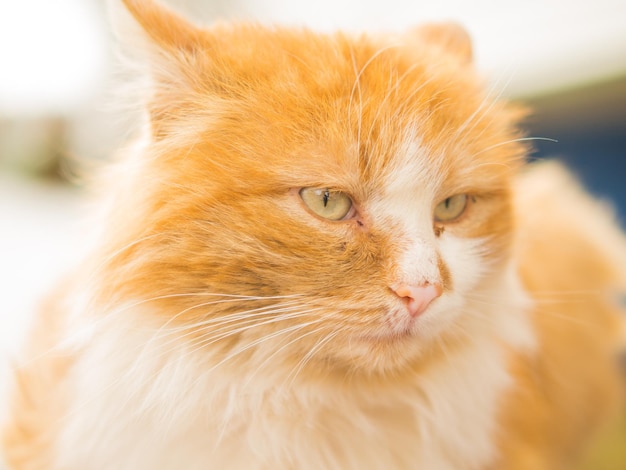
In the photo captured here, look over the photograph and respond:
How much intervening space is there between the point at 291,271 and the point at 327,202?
4.7 inches

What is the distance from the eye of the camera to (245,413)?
2.98ft

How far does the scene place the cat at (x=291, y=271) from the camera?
81 centimetres

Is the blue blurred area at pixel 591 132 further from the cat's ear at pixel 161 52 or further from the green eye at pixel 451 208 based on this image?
the cat's ear at pixel 161 52

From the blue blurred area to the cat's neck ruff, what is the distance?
1.42 metres

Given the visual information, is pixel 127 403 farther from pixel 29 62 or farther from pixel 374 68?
pixel 29 62

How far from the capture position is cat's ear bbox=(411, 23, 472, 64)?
A: 1196 millimetres

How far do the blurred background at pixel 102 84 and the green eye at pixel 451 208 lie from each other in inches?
34.7

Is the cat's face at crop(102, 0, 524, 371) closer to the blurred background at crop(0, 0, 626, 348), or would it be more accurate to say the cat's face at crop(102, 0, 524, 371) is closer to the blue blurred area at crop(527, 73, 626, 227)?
the blurred background at crop(0, 0, 626, 348)

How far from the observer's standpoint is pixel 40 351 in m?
1.19

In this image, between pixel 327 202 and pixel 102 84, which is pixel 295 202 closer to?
pixel 327 202

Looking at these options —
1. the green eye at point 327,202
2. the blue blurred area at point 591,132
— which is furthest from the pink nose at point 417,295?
the blue blurred area at point 591,132

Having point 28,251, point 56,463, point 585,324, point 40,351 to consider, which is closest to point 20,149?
point 28,251

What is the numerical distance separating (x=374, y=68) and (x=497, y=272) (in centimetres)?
44

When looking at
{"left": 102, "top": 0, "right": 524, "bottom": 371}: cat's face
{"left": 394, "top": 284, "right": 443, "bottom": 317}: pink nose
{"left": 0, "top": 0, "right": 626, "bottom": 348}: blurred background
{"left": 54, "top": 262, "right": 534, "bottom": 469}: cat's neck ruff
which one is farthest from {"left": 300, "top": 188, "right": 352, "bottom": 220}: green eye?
{"left": 0, "top": 0, "right": 626, "bottom": 348}: blurred background
